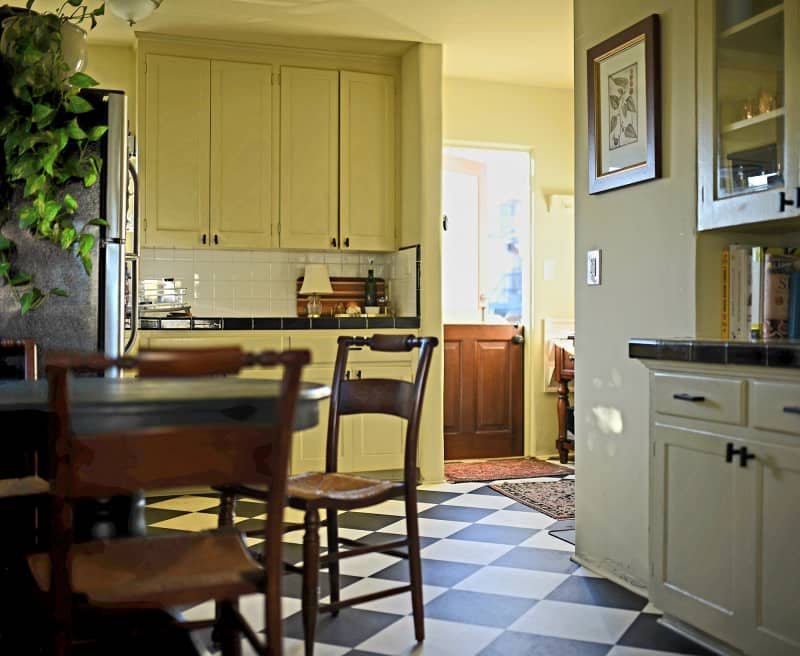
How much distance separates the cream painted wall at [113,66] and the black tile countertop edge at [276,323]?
1433 mm

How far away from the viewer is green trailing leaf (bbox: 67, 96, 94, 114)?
3.19 meters

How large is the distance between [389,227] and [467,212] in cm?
144

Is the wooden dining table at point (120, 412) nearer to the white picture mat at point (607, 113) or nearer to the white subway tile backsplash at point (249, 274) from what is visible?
the white picture mat at point (607, 113)

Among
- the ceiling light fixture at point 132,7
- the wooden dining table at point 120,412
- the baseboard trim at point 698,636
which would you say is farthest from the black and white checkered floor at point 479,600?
the ceiling light fixture at point 132,7

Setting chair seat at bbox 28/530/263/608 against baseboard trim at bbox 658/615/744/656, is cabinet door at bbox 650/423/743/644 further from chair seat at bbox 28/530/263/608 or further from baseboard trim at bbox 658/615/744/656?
chair seat at bbox 28/530/263/608

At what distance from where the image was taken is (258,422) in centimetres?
151

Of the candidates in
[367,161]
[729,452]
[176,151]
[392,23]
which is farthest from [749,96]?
[176,151]

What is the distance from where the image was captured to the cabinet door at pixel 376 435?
16.0ft

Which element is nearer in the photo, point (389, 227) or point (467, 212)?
point (389, 227)

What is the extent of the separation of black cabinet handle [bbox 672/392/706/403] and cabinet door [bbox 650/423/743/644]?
9 centimetres

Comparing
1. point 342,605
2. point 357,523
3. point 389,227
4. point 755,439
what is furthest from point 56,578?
point 389,227

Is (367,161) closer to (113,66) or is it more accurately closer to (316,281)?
(316,281)

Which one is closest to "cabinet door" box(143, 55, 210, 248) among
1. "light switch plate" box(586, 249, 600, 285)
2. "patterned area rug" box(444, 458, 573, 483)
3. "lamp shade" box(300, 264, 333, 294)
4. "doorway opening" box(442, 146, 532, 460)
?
"lamp shade" box(300, 264, 333, 294)

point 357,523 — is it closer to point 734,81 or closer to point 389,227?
point 389,227
